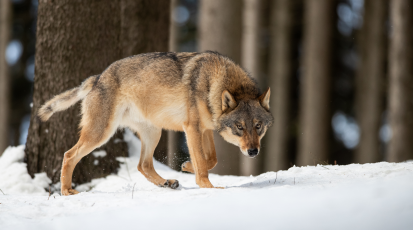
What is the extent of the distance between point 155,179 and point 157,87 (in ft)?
4.34

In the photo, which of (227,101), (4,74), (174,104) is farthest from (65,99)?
(4,74)

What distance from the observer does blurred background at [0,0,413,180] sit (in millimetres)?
9952

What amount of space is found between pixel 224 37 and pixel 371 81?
740cm

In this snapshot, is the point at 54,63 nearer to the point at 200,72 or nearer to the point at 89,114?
the point at 89,114

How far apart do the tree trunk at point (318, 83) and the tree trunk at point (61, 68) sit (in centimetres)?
857

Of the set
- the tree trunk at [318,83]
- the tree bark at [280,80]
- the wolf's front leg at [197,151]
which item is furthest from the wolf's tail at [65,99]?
the tree bark at [280,80]

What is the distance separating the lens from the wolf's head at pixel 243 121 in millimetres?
4879

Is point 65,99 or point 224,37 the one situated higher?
point 224,37

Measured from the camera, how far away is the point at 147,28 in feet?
22.8

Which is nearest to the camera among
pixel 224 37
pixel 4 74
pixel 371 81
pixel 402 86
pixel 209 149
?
pixel 209 149

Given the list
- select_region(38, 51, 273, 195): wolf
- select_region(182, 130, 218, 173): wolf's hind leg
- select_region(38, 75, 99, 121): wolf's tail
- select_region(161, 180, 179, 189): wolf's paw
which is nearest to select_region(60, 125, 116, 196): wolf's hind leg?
select_region(38, 51, 273, 195): wolf

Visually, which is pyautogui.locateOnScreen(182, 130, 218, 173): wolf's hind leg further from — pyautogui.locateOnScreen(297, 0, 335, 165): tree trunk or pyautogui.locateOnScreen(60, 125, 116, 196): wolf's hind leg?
pyautogui.locateOnScreen(297, 0, 335, 165): tree trunk

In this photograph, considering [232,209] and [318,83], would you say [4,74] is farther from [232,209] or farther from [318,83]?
[232,209]

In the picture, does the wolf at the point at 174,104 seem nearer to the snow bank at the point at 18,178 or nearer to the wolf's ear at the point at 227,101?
the wolf's ear at the point at 227,101
